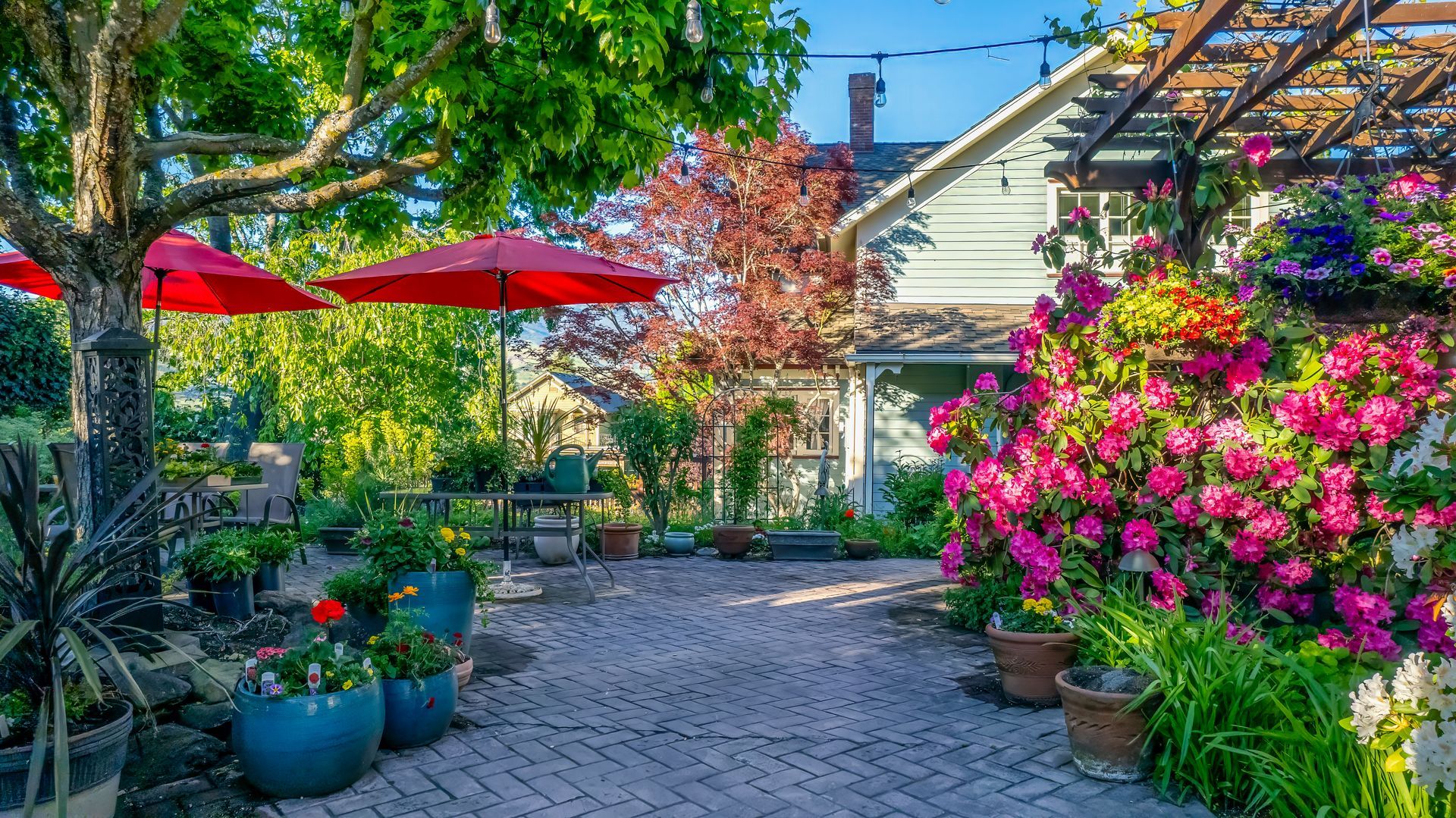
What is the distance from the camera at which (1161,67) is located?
193 inches

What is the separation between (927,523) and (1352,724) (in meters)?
7.63

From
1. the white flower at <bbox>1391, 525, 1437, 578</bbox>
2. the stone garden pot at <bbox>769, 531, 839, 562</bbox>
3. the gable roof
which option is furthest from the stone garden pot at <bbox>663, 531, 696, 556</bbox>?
the white flower at <bbox>1391, 525, 1437, 578</bbox>

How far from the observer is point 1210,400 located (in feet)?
14.3

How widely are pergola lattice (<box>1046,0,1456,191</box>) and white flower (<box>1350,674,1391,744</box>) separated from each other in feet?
10.1

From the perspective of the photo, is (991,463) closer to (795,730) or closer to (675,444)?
(795,730)

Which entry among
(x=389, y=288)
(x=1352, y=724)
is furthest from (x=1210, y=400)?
(x=389, y=288)

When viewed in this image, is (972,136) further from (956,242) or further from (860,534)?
(860,534)

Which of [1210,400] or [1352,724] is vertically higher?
[1210,400]

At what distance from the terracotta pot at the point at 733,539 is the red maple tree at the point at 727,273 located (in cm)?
321

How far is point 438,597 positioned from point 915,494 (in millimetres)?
6697

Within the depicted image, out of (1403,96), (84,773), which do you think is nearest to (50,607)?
(84,773)

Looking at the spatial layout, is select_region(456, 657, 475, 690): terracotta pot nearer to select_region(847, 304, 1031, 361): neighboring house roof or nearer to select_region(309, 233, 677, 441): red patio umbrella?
select_region(309, 233, 677, 441): red patio umbrella

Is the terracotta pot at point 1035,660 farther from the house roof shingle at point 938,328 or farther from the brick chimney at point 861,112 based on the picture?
the brick chimney at point 861,112

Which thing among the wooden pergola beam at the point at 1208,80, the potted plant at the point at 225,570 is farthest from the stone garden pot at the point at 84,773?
the wooden pergola beam at the point at 1208,80
